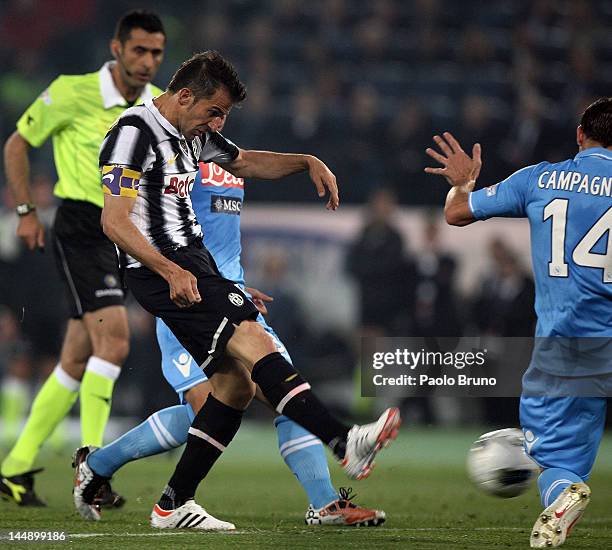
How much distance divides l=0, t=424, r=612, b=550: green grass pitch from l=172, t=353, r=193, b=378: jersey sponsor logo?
71 centimetres

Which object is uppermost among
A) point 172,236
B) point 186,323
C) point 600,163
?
point 600,163

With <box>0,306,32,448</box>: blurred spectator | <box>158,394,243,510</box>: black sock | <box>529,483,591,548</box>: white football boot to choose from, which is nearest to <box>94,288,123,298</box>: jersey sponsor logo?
<box>158,394,243,510</box>: black sock

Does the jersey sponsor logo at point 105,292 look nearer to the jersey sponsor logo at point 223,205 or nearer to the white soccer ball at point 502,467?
the jersey sponsor logo at point 223,205

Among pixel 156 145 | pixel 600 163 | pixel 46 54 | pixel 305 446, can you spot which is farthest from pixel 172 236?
pixel 46 54

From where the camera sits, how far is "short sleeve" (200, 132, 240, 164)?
5.12m

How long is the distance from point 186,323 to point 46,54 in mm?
11253

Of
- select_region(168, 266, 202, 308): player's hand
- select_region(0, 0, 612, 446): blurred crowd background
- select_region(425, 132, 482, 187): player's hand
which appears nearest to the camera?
select_region(168, 266, 202, 308): player's hand

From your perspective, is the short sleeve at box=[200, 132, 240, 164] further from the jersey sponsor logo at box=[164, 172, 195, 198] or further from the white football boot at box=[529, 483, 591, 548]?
the white football boot at box=[529, 483, 591, 548]

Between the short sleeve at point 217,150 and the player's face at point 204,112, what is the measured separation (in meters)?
0.35

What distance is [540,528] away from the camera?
425 cm

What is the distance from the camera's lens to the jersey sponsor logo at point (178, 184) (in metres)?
4.77

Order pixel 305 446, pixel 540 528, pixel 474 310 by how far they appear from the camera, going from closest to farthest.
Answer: pixel 540 528 → pixel 305 446 → pixel 474 310

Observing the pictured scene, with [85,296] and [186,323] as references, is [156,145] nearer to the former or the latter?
[186,323]

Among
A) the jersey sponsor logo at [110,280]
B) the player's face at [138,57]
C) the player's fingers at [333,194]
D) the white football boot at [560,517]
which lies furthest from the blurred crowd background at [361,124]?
the white football boot at [560,517]
